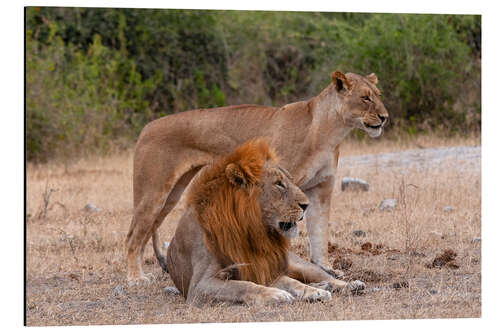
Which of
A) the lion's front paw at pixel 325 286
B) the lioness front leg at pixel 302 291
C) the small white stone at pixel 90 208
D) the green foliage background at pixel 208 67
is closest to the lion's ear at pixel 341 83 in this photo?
the lion's front paw at pixel 325 286

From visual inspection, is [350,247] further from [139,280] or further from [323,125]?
[139,280]

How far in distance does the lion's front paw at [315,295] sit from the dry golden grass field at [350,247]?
6 cm

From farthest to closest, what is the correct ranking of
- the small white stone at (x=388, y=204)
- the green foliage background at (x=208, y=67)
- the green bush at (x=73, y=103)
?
the green bush at (x=73, y=103)
the green foliage background at (x=208, y=67)
the small white stone at (x=388, y=204)

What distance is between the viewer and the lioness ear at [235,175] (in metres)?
4.64

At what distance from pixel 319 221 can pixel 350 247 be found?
→ 776 millimetres

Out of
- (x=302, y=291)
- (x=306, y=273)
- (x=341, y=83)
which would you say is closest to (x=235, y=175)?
(x=302, y=291)

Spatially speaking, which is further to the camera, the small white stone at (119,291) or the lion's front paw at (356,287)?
the small white stone at (119,291)

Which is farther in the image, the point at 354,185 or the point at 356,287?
the point at 354,185

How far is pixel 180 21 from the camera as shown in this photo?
14938 mm

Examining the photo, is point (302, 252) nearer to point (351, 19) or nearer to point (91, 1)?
point (91, 1)

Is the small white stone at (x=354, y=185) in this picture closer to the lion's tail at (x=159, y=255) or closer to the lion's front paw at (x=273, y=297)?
the lion's tail at (x=159, y=255)

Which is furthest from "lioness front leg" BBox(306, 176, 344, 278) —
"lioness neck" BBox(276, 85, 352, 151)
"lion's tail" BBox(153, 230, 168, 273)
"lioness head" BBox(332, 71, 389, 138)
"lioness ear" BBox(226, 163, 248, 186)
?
"lioness ear" BBox(226, 163, 248, 186)

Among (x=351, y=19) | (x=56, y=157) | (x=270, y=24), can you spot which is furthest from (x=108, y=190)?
(x=270, y=24)

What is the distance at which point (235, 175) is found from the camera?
4.65 m
